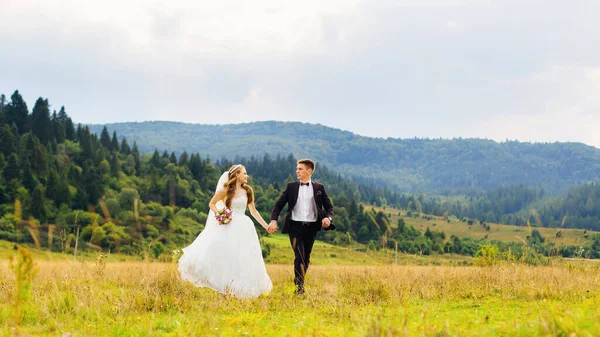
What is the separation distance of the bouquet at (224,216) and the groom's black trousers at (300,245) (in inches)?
58.2

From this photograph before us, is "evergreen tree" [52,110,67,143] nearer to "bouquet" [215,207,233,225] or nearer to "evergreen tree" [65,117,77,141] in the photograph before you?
"evergreen tree" [65,117,77,141]

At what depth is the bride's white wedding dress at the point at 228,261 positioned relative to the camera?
1103 centimetres

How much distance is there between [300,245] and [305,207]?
0.85m

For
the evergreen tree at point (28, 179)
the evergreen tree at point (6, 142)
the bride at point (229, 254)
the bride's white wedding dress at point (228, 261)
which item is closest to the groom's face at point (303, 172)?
the bride at point (229, 254)

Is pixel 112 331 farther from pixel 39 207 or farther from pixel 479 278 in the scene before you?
pixel 39 207

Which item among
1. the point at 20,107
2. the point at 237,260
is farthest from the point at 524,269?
the point at 20,107

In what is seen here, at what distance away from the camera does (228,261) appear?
11.1 m

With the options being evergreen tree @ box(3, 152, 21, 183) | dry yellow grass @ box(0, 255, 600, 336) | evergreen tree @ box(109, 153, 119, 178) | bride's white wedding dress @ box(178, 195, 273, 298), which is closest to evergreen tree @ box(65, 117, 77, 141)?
evergreen tree @ box(109, 153, 119, 178)

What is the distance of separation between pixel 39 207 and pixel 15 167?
41.8 ft

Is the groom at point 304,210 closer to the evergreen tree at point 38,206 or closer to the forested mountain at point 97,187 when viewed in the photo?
the forested mountain at point 97,187

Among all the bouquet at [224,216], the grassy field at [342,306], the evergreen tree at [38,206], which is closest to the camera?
the grassy field at [342,306]

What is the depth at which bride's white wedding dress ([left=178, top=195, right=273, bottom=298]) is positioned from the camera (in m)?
11.0

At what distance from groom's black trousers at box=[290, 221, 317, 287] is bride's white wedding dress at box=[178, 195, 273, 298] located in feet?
2.28

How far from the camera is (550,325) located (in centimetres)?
596
